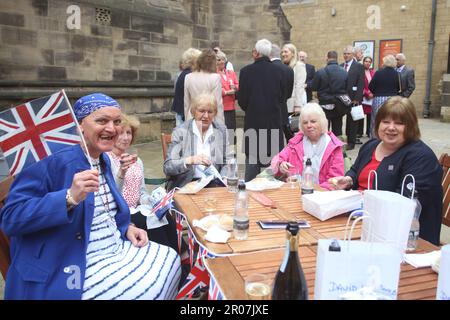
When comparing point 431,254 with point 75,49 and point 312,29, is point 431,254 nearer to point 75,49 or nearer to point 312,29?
point 75,49

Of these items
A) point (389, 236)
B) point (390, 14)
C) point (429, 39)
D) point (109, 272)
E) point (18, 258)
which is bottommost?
point (109, 272)

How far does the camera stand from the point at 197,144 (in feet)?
11.6

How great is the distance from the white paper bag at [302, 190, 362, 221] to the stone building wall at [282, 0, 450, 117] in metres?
14.6

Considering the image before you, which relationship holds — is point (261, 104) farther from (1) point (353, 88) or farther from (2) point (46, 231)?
(2) point (46, 231)

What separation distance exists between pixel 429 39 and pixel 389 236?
15737 millimetres

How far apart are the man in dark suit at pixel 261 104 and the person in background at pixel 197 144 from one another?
63.5 inches

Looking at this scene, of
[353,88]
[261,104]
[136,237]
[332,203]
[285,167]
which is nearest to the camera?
[332,203]

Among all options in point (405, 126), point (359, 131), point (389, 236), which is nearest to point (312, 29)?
point (359, 131)

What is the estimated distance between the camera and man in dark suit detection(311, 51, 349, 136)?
23.9ft

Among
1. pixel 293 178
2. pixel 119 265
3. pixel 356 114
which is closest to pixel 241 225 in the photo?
pixel 119 265

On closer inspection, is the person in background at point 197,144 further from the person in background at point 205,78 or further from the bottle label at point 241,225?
the person in background at point 205,78

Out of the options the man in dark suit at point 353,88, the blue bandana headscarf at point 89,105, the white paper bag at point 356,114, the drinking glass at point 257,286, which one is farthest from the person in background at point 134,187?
the man in dark suit at point 353,88

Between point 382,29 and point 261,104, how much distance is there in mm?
13265

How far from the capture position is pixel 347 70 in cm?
802
